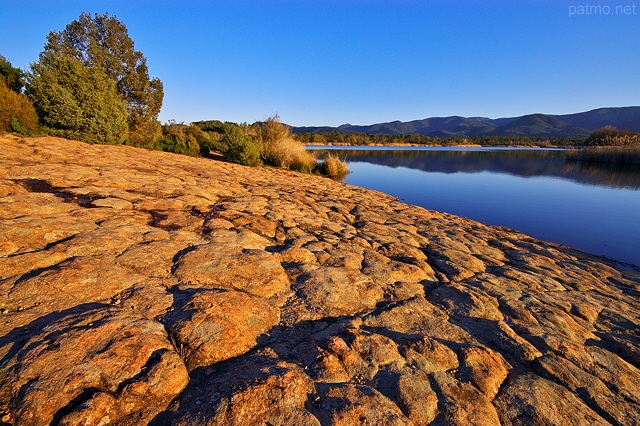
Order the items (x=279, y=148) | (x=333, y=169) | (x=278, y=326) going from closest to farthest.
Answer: (x=278, y=326), (x=279, y=148), (x=333, y=169)

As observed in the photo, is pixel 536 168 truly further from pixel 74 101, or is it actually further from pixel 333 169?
pixel 74 101

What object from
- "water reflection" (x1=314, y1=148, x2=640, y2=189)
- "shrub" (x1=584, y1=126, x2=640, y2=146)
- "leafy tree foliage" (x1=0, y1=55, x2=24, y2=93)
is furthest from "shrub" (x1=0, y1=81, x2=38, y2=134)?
"shrub" (x1=584, y1=126, x2=640, y2=146)

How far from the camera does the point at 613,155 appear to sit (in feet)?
65.9

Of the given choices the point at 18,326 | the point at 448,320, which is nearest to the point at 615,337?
the point at 448,320

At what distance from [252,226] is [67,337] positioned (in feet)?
6.72

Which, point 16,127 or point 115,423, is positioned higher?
point 16,127

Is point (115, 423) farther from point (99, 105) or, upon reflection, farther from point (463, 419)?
point (99, 105)

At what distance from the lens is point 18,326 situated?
1.31 m

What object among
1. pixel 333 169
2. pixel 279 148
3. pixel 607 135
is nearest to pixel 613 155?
pixel 607 135

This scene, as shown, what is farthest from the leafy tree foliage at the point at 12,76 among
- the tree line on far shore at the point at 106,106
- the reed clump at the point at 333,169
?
the reed clump at the point at 333,169

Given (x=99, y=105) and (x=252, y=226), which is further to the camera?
(x=99, y=105)

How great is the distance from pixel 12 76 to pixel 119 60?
4.64m

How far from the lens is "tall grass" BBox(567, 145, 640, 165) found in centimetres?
1842

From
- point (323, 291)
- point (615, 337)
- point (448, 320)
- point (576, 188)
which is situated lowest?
point (576, 188)
